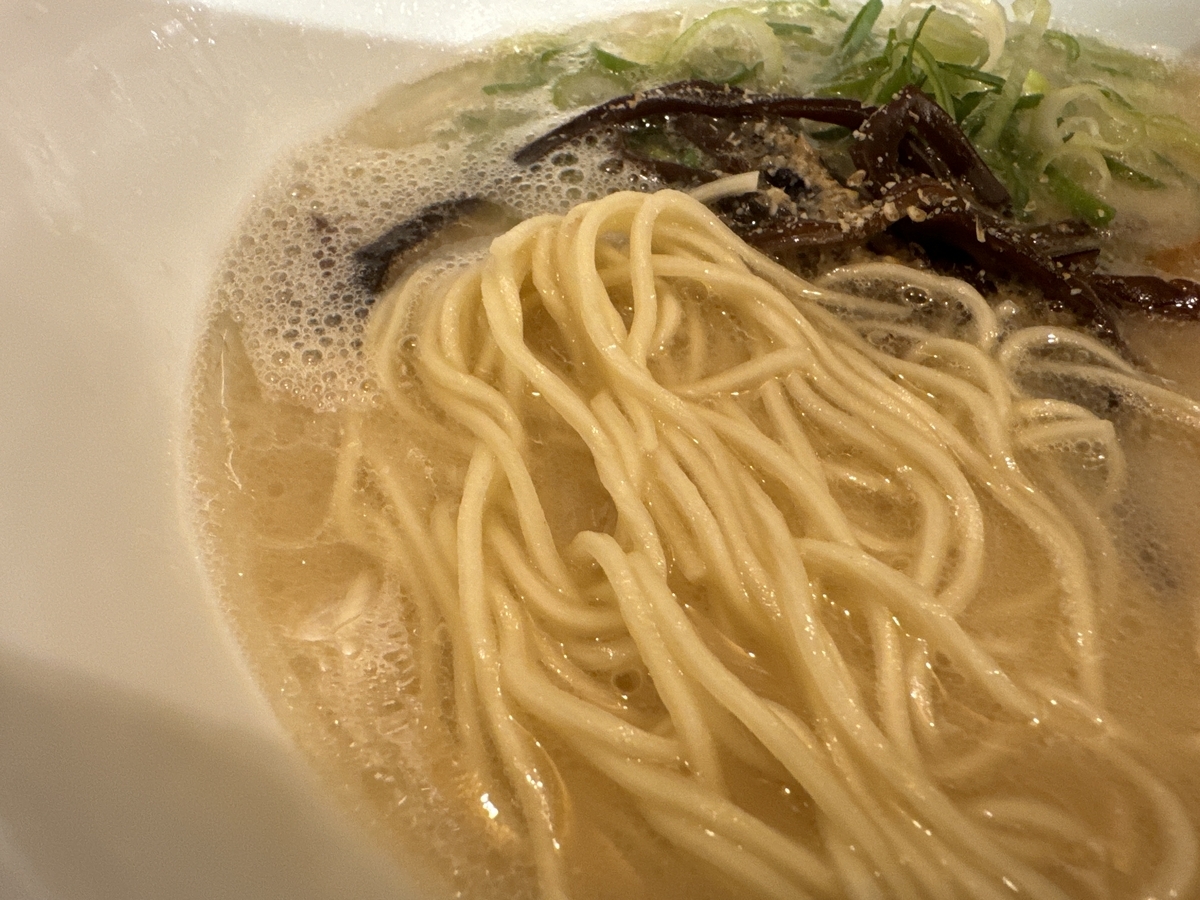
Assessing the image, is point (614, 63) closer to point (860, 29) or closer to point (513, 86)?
point (513, 86)

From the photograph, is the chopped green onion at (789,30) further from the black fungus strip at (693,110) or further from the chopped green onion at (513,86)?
the chopped green onion at (513,86)

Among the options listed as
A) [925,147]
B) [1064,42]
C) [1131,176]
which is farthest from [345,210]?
[1064,42]

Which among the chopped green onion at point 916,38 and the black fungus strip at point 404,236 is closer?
the black fungus strip at point 404,236

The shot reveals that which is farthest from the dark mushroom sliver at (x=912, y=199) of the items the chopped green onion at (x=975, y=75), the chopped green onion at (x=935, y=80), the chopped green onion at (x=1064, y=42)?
the chopped green onion at (x=1064, y=42)

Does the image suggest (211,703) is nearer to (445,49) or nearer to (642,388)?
(642,388)

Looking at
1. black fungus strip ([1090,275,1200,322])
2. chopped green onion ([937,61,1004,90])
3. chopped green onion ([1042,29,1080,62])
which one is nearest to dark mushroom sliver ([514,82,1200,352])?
black fungus strip ([1090,275,1200,322])

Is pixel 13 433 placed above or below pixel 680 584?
above

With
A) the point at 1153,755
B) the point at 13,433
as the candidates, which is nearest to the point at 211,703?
the point at 13,433

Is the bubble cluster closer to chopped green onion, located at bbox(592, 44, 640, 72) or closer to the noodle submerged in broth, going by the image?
the noodle submerged in broth
